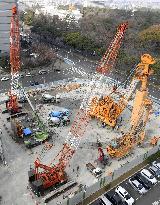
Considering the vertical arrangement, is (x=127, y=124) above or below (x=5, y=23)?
below

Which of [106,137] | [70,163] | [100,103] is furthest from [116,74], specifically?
[70,163]

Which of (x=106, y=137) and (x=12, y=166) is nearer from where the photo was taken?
(x=12, y=166)

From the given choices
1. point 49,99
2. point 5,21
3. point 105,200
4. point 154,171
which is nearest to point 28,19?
point 5,21

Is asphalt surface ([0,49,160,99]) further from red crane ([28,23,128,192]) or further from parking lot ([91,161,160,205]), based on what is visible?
parking lot ([91,161,160,205])

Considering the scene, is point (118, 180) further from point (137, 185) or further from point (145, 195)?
point (145, 195)

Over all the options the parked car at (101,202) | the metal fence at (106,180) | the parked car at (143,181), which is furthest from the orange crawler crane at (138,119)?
the parked car at (101,202)

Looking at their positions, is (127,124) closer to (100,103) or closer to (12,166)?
(100,103)
